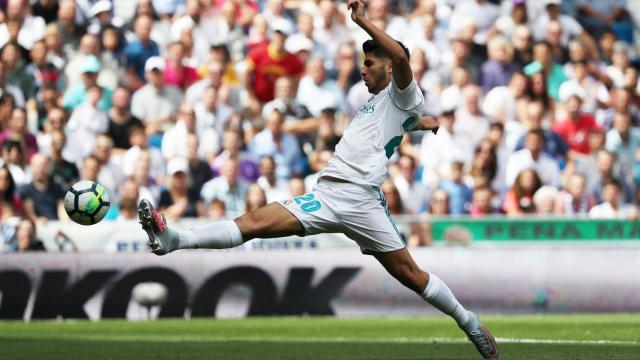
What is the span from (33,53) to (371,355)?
1016 cm

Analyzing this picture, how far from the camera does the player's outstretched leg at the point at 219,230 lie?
854cm

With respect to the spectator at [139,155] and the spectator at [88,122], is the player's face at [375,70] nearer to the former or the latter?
the spectator at [139,155]

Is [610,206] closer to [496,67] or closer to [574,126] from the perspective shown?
[574,126]

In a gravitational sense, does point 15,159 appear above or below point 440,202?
above

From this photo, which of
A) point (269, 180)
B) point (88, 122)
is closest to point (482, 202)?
point (269, 180)

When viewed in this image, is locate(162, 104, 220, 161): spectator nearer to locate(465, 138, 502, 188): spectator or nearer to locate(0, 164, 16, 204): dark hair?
locate(0, 164, 16, 204): dark hair

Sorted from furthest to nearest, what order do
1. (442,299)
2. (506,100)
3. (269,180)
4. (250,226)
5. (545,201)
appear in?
(506,100), (269,180), (545,201), (442,299), (250,226)

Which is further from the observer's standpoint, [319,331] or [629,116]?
[629,116]

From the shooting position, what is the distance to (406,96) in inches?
362

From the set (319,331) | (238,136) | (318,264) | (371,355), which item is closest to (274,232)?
(371,355)

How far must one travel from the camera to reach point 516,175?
1786 centimetres

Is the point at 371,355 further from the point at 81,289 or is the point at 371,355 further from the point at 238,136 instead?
the point at 238,136

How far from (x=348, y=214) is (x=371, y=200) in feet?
0.71

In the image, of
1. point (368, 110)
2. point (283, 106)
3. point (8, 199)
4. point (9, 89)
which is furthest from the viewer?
point (283, 106)
